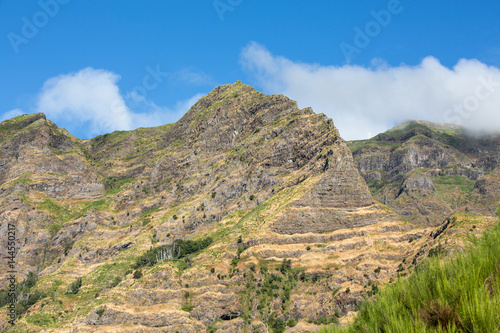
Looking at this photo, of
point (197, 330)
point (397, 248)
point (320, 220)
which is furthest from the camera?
point (320, 220)

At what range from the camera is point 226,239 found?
5025 inches

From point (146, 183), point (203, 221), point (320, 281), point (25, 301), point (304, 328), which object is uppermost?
point (146, 183)

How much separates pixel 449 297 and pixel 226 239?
118822 millimetres

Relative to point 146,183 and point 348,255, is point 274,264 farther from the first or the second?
point 146,183

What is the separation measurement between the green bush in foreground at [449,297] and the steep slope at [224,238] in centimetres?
7918

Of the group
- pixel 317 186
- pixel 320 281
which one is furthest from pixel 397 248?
pixel 317 186

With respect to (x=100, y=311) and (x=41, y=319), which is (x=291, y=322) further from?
(x=41, y=319)

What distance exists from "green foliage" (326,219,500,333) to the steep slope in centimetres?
7910

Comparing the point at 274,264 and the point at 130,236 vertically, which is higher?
the point at 130,236

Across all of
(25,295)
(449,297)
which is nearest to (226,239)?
(25,295)

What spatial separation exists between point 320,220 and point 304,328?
123 ft

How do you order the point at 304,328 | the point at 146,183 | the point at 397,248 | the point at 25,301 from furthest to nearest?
the point at 146,183, the point at 25,301, the point at 397,248, the point at 304,328

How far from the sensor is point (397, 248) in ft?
355

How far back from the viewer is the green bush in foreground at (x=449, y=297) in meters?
9.87
